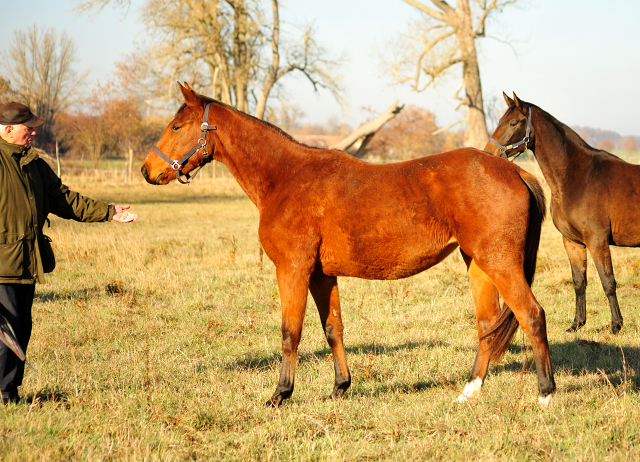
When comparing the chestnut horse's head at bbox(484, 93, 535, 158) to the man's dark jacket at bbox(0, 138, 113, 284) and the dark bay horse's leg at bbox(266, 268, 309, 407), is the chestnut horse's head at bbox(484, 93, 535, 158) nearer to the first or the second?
the dark bay horse's leg at bbox(266, 268, 309, 407)

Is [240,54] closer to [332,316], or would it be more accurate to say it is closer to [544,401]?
[332,316]

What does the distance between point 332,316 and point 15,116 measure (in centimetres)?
286

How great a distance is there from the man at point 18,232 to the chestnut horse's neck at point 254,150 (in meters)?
1.41

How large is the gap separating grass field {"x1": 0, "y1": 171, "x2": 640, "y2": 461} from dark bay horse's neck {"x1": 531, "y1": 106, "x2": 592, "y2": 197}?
182 centimetres

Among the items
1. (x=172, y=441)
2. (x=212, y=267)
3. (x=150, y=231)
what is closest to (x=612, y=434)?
(x=172, y=441)

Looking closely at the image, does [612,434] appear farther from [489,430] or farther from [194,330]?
[194,330]

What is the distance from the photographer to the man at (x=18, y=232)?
3873 millimetres

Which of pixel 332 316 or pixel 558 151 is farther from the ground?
pixel 558 151

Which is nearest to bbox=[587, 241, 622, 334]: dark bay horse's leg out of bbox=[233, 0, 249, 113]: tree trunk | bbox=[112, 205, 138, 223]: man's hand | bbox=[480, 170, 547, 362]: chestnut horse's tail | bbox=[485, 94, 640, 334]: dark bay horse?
bbox=[485, 94, 640, 334]: dark bay horse

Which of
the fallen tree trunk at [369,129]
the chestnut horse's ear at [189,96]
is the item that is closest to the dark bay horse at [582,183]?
the chestnut horse's ear at [189,96]

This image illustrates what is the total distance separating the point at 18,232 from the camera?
3.91 metres

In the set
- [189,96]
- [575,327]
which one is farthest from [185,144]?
[575,327]

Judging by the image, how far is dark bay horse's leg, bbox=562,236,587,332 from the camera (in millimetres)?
6652

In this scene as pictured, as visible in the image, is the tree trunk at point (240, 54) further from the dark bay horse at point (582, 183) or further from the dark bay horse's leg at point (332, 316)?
the dark bay horse's leg at point (332, 316)
